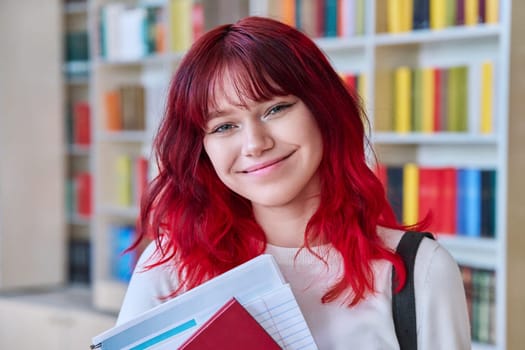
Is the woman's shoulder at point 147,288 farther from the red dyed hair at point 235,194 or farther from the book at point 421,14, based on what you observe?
the book at point 421,14

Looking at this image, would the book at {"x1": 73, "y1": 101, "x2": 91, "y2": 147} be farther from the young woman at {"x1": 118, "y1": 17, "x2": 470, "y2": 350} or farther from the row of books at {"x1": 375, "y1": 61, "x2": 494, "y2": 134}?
the young woman at {"x1": 118, "y1": 17, "x2": 470, "y2": 350}

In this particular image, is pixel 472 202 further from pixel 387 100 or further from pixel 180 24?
pixel 180 24

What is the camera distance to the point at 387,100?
330 cm

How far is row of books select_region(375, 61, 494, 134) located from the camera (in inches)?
120

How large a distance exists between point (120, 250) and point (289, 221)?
3.32 m

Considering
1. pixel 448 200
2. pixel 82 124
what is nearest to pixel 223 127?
pixel 448 200

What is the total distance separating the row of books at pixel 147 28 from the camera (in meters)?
4.01

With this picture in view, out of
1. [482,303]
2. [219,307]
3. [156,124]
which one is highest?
[219,307]

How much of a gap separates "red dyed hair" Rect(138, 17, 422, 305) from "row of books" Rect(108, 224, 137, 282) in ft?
10.1

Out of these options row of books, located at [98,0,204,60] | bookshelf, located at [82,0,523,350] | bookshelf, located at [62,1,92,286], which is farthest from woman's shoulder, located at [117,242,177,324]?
bookshelf, located at [62,1,92,286]

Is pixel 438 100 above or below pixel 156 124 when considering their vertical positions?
above

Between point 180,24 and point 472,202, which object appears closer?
point 472,202

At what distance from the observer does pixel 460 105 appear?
10.2 feet

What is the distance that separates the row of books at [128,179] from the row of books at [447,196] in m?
1.45
